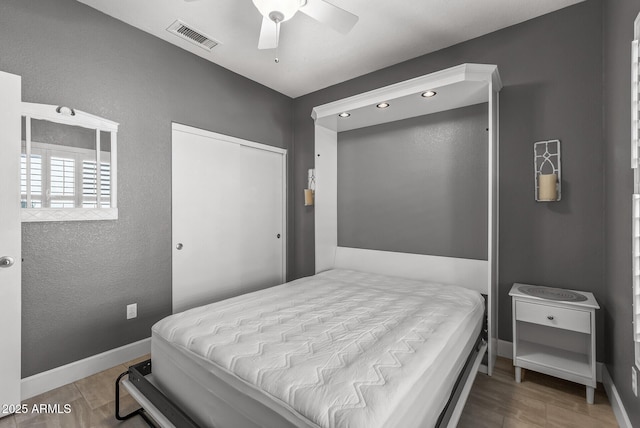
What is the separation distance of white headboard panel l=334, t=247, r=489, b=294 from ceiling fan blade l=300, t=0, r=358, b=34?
213cm

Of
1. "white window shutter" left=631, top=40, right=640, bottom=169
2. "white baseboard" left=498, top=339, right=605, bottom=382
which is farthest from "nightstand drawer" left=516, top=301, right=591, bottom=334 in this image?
"white window shutter" left=631, top=40, right=640, bottom=169

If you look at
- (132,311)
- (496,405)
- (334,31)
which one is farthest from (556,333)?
(132,311)

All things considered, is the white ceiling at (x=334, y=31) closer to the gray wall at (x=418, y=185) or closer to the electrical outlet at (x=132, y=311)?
the gray wall at (x=418, y=185)

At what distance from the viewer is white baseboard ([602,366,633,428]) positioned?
63.1 inches

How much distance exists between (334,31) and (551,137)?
1.96 m

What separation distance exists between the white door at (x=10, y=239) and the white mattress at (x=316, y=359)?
0.95 metres

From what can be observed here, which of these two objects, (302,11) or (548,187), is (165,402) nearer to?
(302,11)

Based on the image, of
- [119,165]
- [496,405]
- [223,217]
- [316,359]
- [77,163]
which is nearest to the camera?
[316,359]

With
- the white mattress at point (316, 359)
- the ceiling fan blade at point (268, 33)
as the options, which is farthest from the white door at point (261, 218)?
the ceiling fan blade at point (268, 33)

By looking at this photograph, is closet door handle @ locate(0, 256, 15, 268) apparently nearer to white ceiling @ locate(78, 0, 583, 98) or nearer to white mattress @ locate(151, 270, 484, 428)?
white mattress @ locate(151, 270, 484, 428)

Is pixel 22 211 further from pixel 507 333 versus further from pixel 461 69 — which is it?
pixel 507 333

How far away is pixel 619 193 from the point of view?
5.74 ft

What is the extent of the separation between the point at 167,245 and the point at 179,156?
0.85 metres

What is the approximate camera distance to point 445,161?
283 cm
